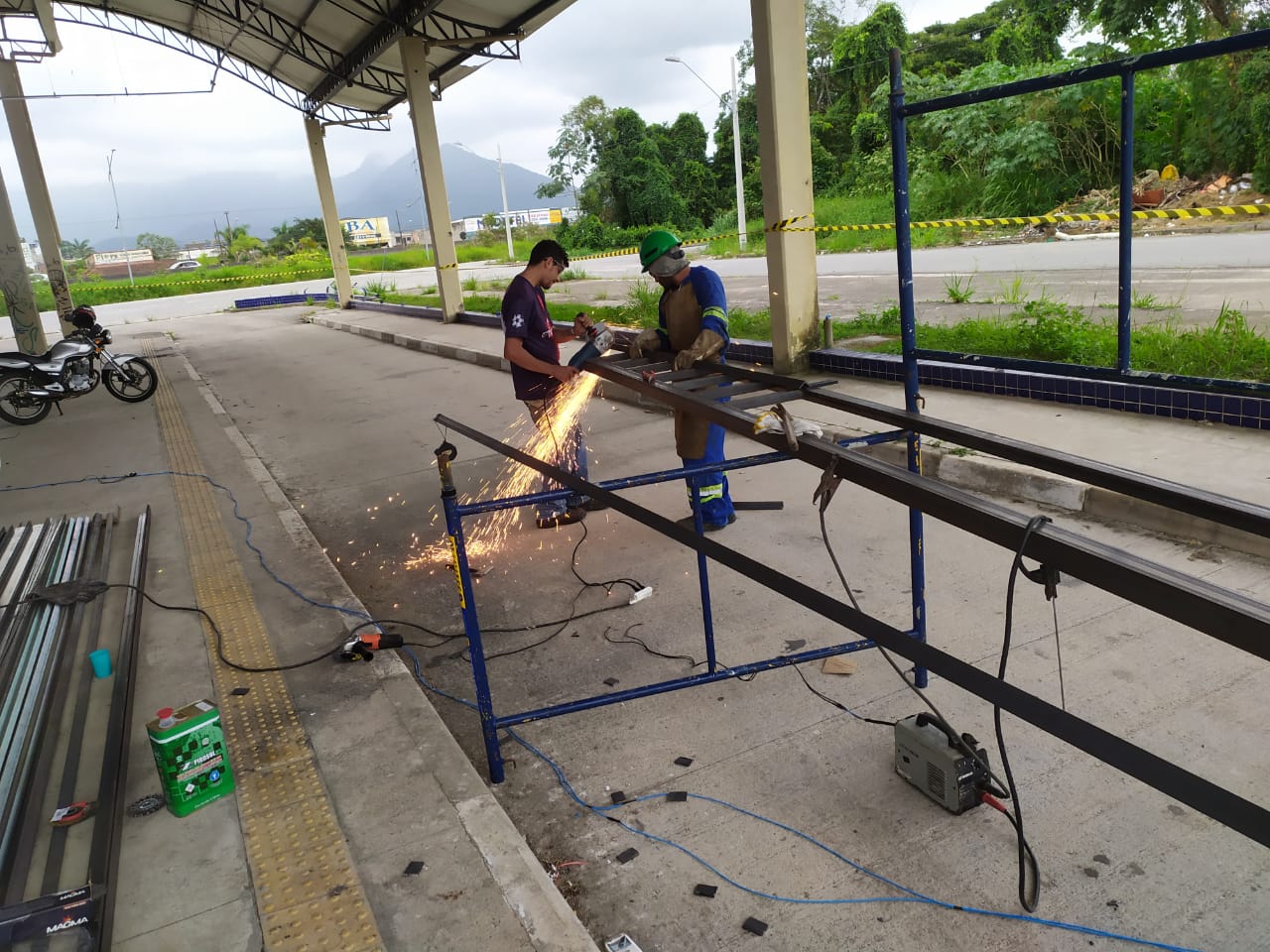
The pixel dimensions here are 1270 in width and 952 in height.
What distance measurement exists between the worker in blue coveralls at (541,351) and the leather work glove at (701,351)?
3.73 feet

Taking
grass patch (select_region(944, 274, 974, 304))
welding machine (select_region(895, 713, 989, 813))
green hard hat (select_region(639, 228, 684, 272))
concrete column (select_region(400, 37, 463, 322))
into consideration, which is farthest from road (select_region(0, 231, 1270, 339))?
welding machine (select_region(895, 713, 989, 813))

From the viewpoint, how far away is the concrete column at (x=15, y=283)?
50.6 ft

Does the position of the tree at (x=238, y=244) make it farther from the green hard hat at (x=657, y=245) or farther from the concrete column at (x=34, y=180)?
the green hard hat at (x=657, y=245)

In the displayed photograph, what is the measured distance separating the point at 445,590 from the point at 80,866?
2.44m

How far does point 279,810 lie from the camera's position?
2824 mm

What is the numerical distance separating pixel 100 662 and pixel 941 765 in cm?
346

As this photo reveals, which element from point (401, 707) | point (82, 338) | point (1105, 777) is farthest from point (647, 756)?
point (82, 338)

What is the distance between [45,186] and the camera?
1784cm

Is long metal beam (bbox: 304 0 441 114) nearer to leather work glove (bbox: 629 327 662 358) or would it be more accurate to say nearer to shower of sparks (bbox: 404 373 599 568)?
shower of sparks (bbox: 404 373 599 568)

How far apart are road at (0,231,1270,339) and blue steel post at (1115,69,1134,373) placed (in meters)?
5.09

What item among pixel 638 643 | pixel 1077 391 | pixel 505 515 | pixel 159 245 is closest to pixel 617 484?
pixel 638 643

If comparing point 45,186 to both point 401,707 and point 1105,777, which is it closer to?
point 401,707

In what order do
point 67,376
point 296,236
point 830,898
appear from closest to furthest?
point 830,898, point 67,376, point 296,236

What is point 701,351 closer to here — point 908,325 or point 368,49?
point 908,325
